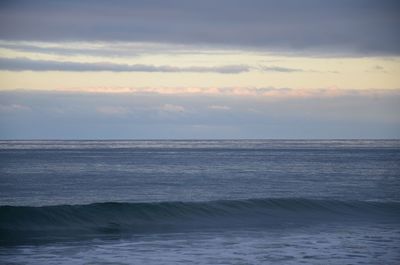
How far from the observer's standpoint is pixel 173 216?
1031 inches

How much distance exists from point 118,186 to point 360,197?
1574cm

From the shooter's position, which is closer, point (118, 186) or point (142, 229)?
point (142, 229)

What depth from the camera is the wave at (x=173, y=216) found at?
→ 2342 centimetres

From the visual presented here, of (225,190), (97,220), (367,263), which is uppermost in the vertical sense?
(225,190)

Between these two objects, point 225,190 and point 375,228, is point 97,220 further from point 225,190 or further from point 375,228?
point 225,190

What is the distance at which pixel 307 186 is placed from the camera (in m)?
42.1

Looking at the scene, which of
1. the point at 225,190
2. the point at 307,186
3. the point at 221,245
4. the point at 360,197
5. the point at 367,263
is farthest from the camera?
the point at 307,186

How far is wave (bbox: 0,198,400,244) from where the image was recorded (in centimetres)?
2342

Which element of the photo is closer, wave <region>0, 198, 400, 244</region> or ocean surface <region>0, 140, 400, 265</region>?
ocean surface <region>0, 140, 400, 265</region>

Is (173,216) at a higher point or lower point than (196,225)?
higher

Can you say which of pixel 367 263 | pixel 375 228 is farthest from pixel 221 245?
pixel 375 228

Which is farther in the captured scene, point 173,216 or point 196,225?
point 173,216

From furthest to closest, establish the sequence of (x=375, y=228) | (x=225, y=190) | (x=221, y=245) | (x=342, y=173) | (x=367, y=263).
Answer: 1. (x=342, y=173)
2. (x=225, y=190)
3. (x=375, y=228)
4. (x=221, y=245)
5. (x=367, y=263)

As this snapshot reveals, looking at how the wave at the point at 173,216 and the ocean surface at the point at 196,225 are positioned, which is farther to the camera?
the wave at the point at 173,216
